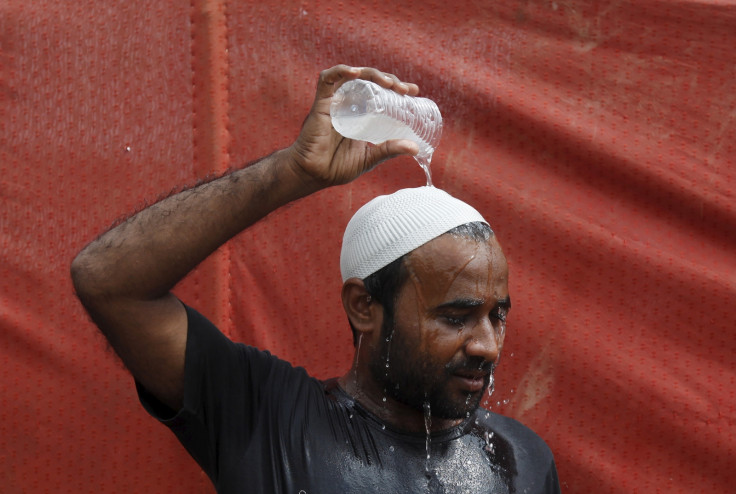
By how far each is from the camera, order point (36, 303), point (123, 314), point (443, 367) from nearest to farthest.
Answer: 1. point (123, 314)
2. point (443, 367)
3. point (36, 303)

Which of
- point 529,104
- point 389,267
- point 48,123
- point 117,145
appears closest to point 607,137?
point 529,104

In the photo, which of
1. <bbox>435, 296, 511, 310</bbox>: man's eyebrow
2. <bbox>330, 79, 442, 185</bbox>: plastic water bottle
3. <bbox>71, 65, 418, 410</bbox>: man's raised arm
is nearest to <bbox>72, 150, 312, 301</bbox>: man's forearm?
<bbox>71, 65, 418, 410</bbox>: man's raised arm

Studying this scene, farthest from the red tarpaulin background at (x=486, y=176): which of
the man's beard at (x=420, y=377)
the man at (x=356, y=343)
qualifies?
the man's beard at (x=420, y=377)

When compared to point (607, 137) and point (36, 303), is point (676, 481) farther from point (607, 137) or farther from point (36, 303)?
point (36, 303)

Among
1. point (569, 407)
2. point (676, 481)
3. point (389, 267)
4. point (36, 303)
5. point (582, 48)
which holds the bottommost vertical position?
point (676, 481)

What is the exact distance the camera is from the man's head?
158 cm

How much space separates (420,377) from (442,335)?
0.09 m

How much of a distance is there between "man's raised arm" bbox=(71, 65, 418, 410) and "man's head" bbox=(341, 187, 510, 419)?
0.20 m

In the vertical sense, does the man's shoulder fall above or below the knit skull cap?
below

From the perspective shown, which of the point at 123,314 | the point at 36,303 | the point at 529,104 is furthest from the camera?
the point at 529,104

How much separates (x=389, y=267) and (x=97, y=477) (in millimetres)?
1008

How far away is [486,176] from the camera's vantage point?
224 cm

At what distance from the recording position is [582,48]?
7.42 ft

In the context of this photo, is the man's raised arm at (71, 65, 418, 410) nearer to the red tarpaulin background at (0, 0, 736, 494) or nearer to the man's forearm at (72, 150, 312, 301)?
the man's forearm at (72, 150, 312, 301)
